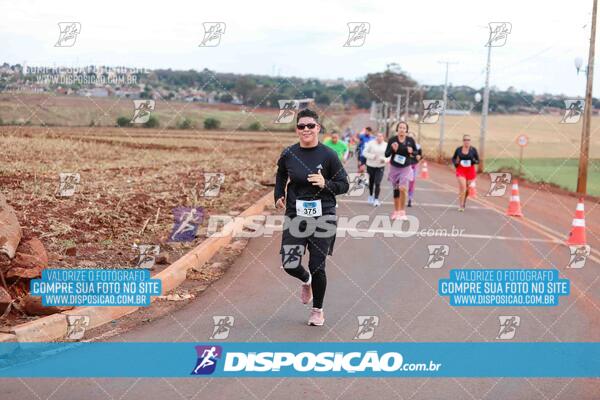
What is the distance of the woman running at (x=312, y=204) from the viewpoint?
24.6ft

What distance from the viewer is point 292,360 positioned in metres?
6.39

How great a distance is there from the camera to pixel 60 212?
12.3 metres

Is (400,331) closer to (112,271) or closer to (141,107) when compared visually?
(112,271)

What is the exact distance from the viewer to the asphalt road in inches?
224

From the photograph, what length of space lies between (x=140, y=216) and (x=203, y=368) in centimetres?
746

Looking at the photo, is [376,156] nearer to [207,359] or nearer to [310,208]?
[310,208]

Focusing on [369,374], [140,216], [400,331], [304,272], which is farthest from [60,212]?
[369,374]

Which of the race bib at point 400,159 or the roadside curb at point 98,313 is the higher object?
the race bib at point 400,159

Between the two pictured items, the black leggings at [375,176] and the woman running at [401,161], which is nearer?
the woman running at [401,161]

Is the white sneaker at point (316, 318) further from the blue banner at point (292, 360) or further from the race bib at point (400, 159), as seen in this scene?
the race bib at point (400, 159)

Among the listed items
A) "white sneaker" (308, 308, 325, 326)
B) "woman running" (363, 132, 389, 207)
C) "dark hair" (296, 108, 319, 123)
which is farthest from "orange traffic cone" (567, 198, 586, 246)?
"dark hair" (296, 108, 319, 123)

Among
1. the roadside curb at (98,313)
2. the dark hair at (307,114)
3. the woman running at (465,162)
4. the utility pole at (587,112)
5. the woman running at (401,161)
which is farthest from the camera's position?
the utility pole at (587,112)

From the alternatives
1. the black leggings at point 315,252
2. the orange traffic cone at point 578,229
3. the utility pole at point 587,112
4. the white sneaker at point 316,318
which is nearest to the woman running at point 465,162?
the orange traffic cone at point 578,229

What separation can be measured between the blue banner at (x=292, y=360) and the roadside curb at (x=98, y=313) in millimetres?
103
